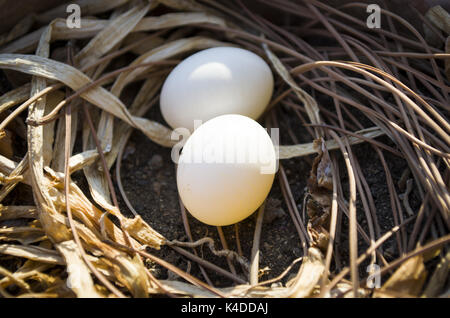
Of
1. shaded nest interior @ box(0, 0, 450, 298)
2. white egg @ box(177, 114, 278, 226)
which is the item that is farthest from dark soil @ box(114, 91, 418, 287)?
white egg @ box(177, 114, 278, 226)

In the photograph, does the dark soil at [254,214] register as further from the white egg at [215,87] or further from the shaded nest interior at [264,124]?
the white egg at [215,87]

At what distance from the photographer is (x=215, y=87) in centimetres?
125

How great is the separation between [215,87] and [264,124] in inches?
11.9

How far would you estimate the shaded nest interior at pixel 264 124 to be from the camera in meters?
1.02

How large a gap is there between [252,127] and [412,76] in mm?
536

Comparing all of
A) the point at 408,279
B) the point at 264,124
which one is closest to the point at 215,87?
the point at 264,124

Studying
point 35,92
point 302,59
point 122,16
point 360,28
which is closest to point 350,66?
point 302,59

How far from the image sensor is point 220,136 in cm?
109

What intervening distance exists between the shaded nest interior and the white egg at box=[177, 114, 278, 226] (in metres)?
0.12

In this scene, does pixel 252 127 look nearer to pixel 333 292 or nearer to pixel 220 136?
pixel 220 136

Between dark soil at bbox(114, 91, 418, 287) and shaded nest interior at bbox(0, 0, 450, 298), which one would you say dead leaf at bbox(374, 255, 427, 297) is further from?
dark soil at bbox(114, 91, 418, 287)

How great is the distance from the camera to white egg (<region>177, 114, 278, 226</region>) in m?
1.07

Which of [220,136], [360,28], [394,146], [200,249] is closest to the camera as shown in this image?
[220,136]

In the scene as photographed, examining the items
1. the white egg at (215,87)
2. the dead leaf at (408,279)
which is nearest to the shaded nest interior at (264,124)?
the dead leaf at (408,279)
